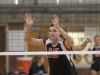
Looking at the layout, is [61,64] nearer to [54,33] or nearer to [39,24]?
[54,33]

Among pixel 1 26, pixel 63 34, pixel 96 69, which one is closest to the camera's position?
pixel 63 34

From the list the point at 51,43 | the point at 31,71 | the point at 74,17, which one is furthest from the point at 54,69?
the point at 74,17

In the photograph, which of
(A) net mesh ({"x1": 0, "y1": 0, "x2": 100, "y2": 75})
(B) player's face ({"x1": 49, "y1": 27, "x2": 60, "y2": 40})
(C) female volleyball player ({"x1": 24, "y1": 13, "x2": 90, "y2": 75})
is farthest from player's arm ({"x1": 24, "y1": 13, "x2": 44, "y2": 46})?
(A) net mesh ({"x1": 0, "y1": 0, "x2": 100, "y2": 75})

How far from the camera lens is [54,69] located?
605cm

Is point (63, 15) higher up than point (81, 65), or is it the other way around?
point (63, 15)

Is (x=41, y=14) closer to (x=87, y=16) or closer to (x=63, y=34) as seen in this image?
(x=87, y=16)

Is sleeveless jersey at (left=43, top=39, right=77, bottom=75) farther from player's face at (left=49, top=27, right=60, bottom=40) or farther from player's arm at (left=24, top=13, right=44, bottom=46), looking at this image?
player's arm at (left=24, top=13, right=44, bottom=46)

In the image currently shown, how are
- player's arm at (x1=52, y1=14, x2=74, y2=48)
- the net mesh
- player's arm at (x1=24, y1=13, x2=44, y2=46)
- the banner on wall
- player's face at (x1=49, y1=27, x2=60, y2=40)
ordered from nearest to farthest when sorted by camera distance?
player's arm at (x1=52, y1=14, x2=74, y2=48), player's face at (x1=49, y1=27, x2=60, y2=40), player's arm at (x1=24, y1=13, x2=44, y2=46), the banner on wall, the net mesh

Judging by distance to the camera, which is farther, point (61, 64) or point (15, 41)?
point (15, 41)

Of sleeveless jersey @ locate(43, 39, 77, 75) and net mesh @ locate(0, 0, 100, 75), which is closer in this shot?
sleeveless jersey @ locate(43, 39, 77, 75)

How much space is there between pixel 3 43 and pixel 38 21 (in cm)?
152

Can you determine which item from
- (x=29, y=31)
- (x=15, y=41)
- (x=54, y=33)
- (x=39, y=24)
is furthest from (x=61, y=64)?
(x=39, y=24)

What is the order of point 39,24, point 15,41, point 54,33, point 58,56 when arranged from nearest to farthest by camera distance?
point 54,33
point 58,56
point 15,41
point 39,24

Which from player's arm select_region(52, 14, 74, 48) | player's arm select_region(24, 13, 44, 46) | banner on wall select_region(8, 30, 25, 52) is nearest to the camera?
player's arm select_region(52, 14, 74, 48)
